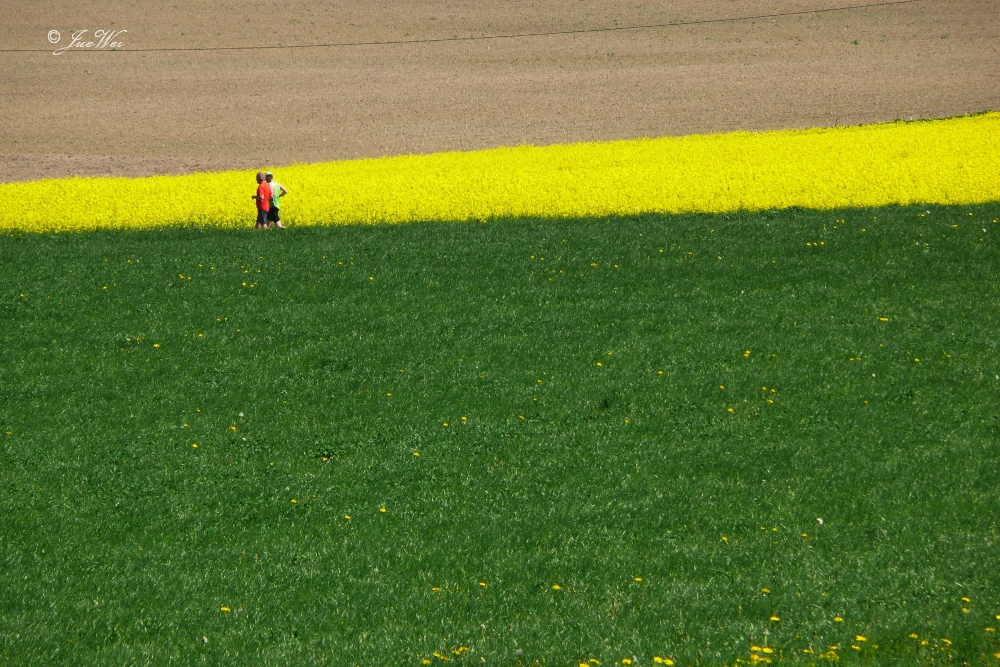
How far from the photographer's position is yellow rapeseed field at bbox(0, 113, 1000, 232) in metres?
21.8

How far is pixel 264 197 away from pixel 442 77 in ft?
74.3

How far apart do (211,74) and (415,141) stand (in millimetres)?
13120

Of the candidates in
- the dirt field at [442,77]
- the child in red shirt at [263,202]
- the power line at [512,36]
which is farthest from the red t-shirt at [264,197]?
the power line at [512,36]

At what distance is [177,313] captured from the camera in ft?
49.2

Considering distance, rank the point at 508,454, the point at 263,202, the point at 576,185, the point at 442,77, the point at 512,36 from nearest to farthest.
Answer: the point at 508,454 < the point at 263,202 < the point at 576,185 < the point at 442,77 < the point at 512,36

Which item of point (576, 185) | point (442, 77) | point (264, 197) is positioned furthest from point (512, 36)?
point (264, 197)

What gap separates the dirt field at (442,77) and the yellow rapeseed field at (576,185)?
17.4 ft

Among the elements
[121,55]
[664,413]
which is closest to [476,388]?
[664,413]

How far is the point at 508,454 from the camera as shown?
10234 millimetres

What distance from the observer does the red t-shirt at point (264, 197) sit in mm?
20531

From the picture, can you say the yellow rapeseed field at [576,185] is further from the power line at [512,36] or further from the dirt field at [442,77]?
the power line at [512,36]

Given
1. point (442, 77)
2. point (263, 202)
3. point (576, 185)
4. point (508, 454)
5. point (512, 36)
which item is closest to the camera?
point (508, 454)

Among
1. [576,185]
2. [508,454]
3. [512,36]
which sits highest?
[512,36]

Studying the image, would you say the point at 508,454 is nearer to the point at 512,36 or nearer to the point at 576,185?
the point at 576,185
